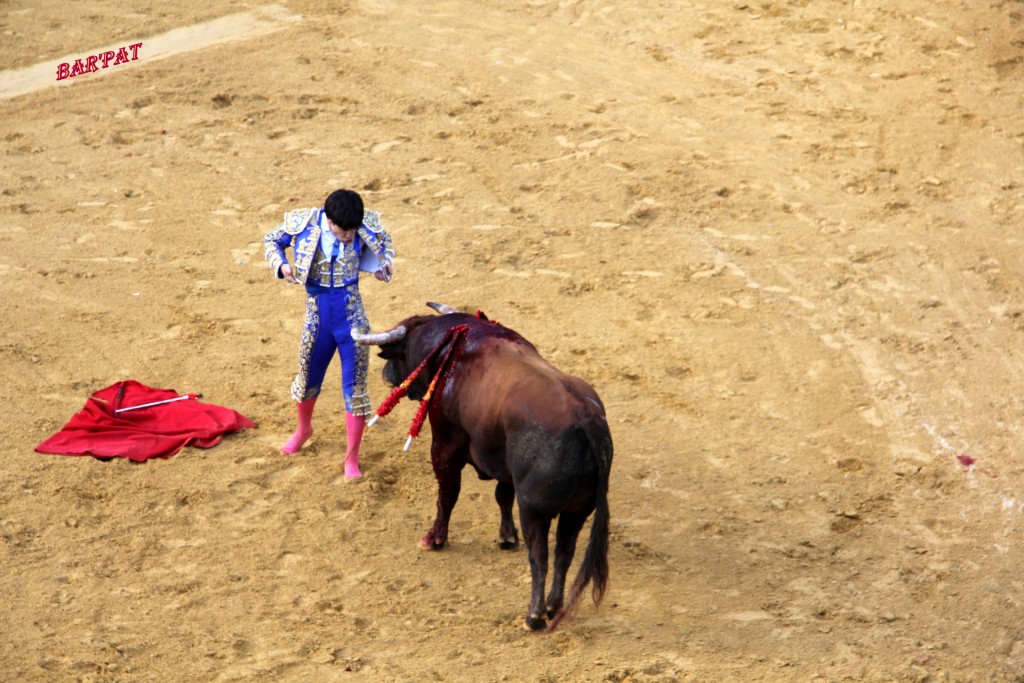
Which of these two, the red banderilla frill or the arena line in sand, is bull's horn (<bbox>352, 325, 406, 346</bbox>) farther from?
the arena line in sand

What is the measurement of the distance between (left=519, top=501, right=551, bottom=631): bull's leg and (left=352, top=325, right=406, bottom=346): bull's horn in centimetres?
132

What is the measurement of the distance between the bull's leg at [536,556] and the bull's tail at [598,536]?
0.12m

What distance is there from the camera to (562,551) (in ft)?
19.7

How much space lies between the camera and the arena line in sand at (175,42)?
12.4m

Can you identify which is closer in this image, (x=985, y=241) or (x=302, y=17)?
(x=985, y=241)

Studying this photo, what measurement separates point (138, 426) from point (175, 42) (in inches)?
270

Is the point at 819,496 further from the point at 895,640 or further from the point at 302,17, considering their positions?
the point at 302,17

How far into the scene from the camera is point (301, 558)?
6559 millimetres

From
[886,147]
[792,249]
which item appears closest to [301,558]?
[792,249]

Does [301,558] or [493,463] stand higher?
[493,463]

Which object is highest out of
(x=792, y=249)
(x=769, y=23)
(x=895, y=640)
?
(x=769, y=23)

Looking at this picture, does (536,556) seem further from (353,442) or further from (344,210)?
(344,210)

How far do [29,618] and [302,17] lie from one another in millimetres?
9242

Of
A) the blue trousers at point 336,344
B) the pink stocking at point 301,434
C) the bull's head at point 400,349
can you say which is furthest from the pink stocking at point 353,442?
the bull's head at point 400,349
